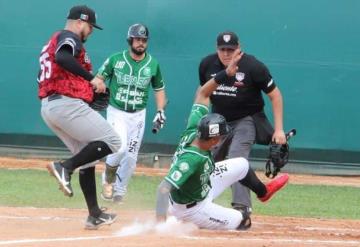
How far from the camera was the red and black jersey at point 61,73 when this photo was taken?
24.3ft

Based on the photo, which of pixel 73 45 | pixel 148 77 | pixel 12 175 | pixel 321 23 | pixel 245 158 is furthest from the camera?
pixel 321 23

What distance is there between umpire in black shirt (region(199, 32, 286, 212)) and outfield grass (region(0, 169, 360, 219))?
59.5 inches

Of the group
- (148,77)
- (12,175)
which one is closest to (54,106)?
(148,77)

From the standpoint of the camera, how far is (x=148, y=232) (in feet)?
25.1

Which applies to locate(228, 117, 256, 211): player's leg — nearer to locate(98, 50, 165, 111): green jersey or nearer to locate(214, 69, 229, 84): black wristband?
locate(214, 69, 229, 84): black wristband

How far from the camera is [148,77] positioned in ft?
35.6

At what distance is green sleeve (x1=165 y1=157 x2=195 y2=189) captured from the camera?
7332mm

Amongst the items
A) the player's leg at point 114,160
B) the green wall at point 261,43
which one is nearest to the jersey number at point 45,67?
the player's leg at point 114,160

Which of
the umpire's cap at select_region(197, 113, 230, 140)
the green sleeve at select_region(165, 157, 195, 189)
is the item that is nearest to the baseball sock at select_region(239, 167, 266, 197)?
the umpire's cap at select_region(197, 113, 230, 140)

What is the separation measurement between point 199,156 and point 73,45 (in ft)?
4.44

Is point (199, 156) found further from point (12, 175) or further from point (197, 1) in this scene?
point (197, 1)

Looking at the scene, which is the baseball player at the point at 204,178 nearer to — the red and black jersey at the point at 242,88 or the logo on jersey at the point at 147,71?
the red and black jersey at the point at 242,88

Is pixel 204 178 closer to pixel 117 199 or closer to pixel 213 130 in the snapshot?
pixel 213 130

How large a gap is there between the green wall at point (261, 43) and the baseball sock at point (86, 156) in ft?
25.2
